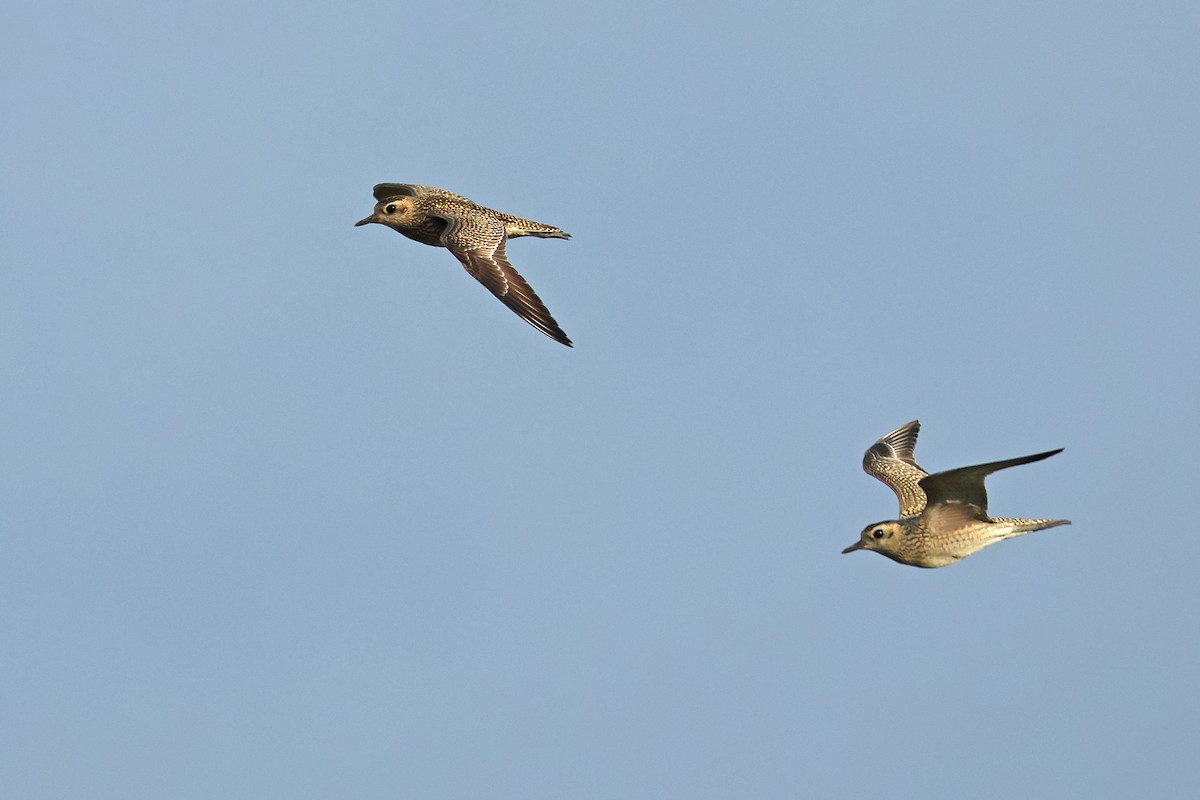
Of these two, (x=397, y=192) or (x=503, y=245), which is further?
(x=397, y=192)

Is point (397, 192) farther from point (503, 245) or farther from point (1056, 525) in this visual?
point (1056, 525)

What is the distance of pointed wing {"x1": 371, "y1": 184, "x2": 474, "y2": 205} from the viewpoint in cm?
3161

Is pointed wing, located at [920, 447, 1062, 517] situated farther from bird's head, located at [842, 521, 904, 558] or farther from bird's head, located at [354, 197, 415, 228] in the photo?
bird's head, located at [354, 197, 415, 228]

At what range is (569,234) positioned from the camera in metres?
32.0

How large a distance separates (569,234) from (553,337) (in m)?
6.56

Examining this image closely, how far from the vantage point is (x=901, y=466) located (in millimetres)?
29125

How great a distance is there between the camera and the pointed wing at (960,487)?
886 inches

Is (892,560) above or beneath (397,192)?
beneath

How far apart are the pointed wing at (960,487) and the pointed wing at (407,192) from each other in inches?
450

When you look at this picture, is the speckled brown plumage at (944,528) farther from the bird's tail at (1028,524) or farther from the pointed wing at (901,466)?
the pointed wing at (901,466)

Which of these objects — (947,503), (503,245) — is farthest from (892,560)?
(503,245)

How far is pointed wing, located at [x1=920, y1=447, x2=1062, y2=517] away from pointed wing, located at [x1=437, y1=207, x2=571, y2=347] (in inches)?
212

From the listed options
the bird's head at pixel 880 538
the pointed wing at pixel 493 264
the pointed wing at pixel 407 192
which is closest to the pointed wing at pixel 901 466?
the bird's head at pixel 880 538

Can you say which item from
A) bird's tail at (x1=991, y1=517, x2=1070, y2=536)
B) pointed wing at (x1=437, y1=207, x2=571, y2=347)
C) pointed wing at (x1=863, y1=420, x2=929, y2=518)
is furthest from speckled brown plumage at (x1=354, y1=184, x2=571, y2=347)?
bird's tail at (x1=991, y1=517, x2=1070, y2=536)
